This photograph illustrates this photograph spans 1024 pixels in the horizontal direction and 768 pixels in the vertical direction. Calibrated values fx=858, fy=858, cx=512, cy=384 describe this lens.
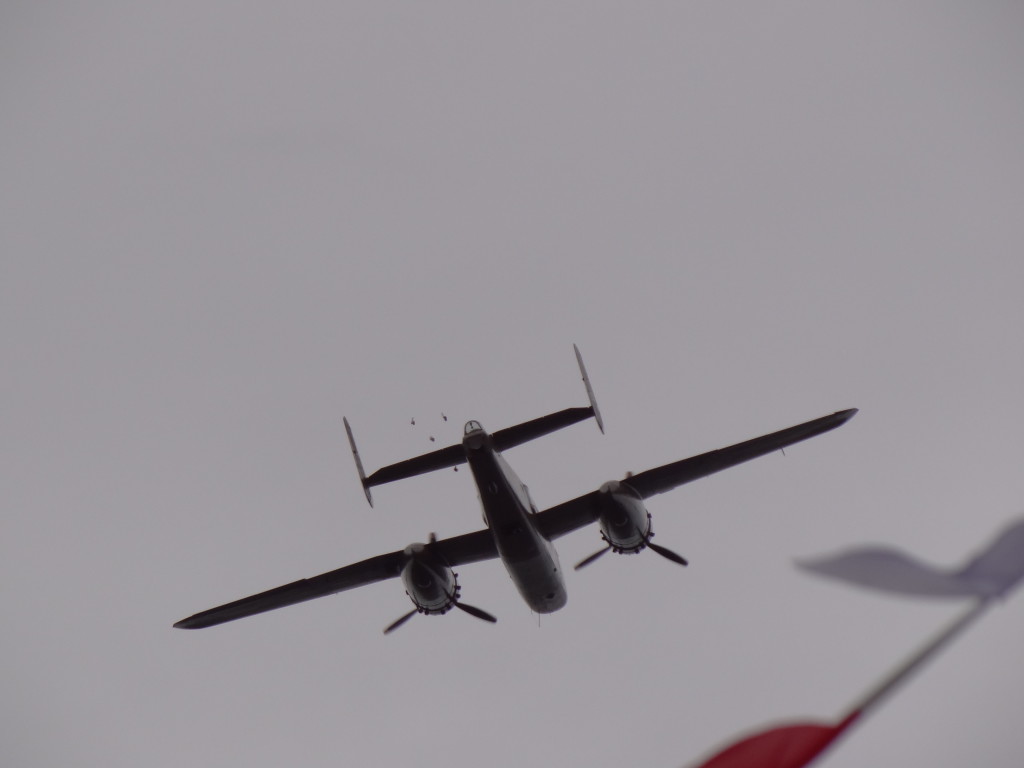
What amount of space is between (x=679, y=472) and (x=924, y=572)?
18.0 m

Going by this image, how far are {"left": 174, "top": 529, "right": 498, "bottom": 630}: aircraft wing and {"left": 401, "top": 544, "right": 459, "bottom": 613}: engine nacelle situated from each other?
606 millimetres

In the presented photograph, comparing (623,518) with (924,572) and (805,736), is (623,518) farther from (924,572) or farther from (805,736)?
(924,572)

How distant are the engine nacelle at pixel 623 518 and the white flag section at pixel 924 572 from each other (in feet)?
54.7

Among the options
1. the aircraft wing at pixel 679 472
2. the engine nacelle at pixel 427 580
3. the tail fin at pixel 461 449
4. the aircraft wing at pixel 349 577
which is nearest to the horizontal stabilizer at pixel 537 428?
the tail fin at pixel 461 449

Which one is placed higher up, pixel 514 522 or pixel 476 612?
pixel 514 522

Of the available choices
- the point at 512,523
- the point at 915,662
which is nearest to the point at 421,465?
the point at 512,523

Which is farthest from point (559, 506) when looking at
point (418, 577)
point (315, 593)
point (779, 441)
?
point (315, 593)

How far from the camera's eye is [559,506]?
2328 cm

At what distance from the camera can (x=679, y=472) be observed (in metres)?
23.2

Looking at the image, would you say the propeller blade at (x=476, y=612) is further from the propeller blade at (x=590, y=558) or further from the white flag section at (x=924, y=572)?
the white flag section at (x=924, y=572)

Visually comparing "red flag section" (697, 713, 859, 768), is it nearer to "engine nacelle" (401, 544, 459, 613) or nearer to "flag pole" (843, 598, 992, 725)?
"flag pole" (843, 598, 992, 725)

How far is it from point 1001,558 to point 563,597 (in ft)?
60.6

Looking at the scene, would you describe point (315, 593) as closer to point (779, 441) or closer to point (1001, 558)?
point (779, 441)

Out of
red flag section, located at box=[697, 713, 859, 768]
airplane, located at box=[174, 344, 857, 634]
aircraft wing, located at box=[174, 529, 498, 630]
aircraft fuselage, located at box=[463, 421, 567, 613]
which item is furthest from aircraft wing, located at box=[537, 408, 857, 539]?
red flag section, located at box=[697, 713, 859, 768]
